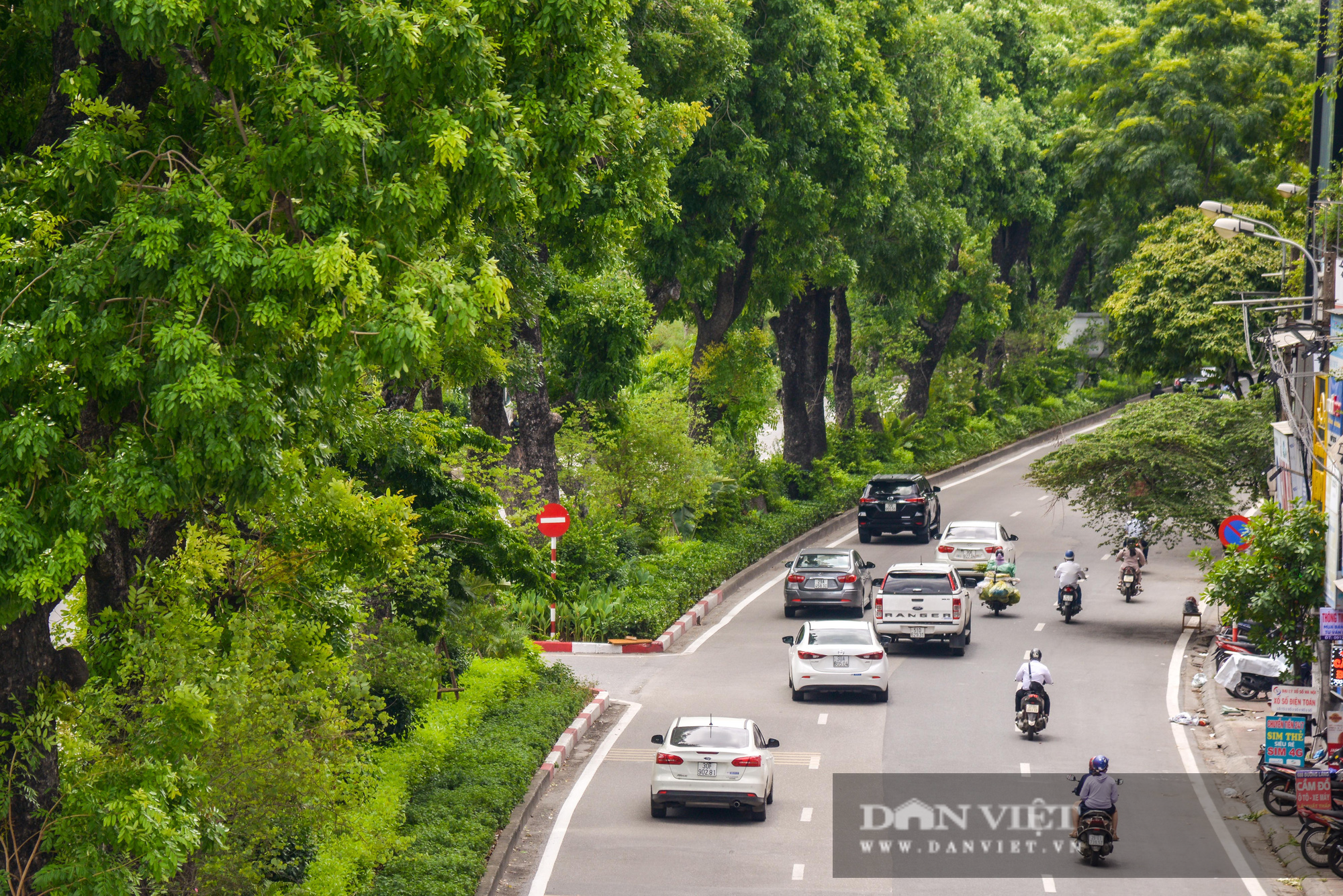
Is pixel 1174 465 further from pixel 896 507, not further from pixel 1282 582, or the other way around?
pixel 896 507

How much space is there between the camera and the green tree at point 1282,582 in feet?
A: 63.1

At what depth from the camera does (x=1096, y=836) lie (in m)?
16.0

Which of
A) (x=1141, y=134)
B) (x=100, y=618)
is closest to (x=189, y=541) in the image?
(x=100, y=618)

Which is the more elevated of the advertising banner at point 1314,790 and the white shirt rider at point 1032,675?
the white shirt rider at point 1032,675

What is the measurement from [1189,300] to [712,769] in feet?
70.6

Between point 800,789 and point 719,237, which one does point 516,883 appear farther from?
point 719,237

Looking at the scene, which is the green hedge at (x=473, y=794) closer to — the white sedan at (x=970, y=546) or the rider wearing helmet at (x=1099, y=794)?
the rider wearing helmet at (x=1099, y=794)

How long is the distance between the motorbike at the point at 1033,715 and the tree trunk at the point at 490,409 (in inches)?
458

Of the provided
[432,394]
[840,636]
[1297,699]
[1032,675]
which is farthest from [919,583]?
[432,394]

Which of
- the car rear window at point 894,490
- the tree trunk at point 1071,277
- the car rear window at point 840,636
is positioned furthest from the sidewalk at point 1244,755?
the tree trunk at point 1071,277

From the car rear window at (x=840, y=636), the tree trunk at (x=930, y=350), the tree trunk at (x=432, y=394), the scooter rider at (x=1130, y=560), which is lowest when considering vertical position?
the car rear window at (x=840, y=636)

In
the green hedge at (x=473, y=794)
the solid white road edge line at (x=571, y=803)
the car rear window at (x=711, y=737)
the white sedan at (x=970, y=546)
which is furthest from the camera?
the white sedan at (x=970, y=546)

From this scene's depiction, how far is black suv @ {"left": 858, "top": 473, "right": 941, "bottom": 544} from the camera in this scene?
39.2 metres

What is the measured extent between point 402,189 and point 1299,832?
13.4 meters
